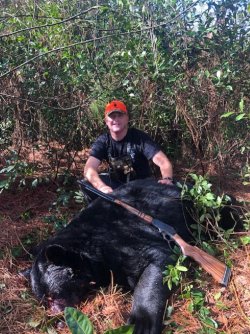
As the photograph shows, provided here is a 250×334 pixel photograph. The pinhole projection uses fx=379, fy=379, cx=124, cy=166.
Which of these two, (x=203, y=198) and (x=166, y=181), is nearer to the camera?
(x=203, y=198)

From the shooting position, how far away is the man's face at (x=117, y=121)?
15.1 feet

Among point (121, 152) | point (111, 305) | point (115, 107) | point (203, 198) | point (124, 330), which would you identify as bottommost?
point (111, 305)

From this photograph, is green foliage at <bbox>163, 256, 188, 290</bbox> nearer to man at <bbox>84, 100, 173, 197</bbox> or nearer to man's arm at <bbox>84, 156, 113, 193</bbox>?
man's arm at <bbox>84, 156, 113, 193</bbox>

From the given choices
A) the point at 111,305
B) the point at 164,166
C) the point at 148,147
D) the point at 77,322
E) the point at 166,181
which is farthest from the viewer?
the point at 148,147

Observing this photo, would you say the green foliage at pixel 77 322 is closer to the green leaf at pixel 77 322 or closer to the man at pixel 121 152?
the green leaf at pixel 77 322

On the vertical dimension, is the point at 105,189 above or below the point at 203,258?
above

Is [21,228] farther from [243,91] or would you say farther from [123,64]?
[243,91]

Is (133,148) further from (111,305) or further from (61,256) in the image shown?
(111,305)

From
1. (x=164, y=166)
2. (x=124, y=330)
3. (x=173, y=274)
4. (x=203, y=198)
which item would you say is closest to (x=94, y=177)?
(x=164, y=166)

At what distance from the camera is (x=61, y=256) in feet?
11.1

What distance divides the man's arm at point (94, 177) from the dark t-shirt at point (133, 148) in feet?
0.29

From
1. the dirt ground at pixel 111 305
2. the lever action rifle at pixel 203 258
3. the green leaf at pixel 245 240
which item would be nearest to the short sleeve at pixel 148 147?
the lever action rifle at pixel 203 258

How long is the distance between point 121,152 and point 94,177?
52cm

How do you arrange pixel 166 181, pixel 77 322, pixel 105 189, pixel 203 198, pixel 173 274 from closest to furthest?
pixel 77 322, pixel 173 274, pixel 203 198, pixel 166 181, pixel 105 189
